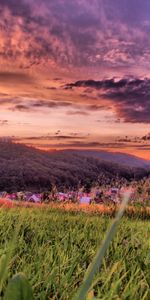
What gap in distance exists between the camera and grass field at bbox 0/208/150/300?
217 cm

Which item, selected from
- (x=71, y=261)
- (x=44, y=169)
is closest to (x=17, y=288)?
(x=71, y=261)

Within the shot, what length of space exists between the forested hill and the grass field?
12.6 m

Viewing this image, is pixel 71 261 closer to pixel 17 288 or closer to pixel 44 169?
pixel 17 288

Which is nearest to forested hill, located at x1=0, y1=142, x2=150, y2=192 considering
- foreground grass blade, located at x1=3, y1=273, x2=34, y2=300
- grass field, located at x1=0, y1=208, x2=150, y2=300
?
grass field, located at x1=0, y1=208, x2=150, y2=300

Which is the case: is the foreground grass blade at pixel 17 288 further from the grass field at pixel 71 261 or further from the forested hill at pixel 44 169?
the forested hill at pixel 44 169

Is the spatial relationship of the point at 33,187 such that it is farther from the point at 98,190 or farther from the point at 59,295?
the point at 59,295

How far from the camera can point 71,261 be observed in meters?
2.72

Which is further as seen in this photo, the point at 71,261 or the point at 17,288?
the point at 71,261

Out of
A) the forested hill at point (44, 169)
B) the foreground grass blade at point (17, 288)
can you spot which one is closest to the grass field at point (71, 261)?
the foreground grass blade at point (17, 288)

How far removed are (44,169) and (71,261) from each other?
1860 centimetres

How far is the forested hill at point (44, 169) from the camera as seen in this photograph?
19075 mm

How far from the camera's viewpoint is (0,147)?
2520 cm

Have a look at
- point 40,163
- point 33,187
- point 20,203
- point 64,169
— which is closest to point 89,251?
point 20,203

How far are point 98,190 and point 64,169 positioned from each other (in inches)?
488
